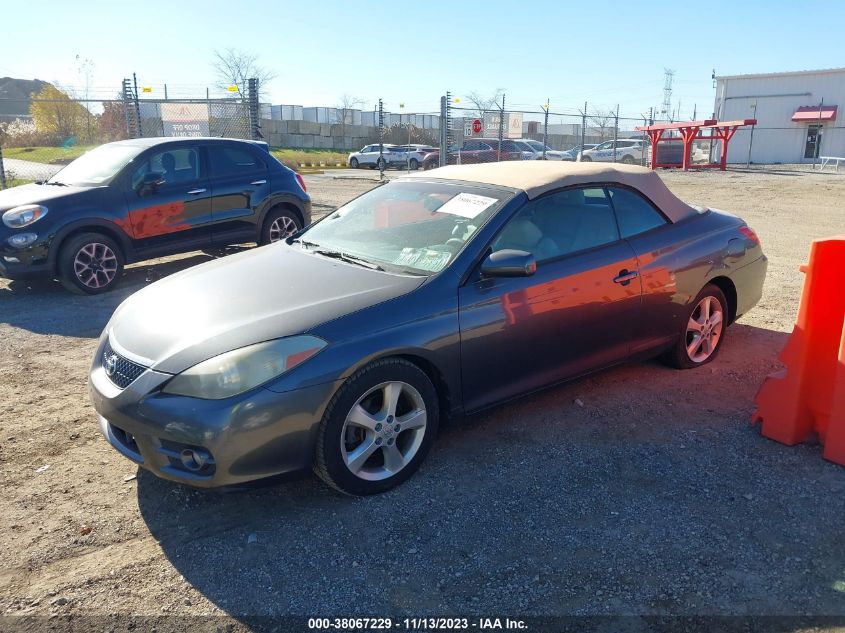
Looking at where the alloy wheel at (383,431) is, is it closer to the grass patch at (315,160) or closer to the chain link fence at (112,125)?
the chain link fence at (112,125)

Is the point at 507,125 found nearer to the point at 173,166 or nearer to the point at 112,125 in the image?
the point at 112,125

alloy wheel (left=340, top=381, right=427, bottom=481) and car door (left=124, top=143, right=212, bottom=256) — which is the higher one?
car door (left=124, top=143, right=212, bottom=256)

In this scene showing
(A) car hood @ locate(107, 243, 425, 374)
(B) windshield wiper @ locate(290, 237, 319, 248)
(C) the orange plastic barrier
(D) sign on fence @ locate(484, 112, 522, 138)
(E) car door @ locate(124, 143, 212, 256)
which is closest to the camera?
(A) car hood @ locate(107, 243, 425, 374)

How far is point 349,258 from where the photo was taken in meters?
4.01

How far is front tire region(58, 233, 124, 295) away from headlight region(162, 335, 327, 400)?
5.06 meters

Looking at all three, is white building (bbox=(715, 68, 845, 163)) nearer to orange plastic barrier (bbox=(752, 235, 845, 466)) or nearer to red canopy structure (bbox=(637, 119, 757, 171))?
red canopy structure (bbox=(637, 119, 757, 171))

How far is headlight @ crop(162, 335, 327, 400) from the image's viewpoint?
298 centimetres

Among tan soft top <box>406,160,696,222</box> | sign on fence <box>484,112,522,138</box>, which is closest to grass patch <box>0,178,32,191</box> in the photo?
tan soft top <box>406,160,696,222</box>

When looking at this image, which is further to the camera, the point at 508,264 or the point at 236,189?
the point at 236,189

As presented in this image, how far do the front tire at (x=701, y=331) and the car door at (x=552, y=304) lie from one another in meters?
0.70

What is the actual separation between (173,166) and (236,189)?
2.56 ft

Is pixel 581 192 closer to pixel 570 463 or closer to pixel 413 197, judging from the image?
pixel 413 197

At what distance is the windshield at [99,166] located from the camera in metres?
7.70

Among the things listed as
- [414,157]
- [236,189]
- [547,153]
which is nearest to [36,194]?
[236,189]
